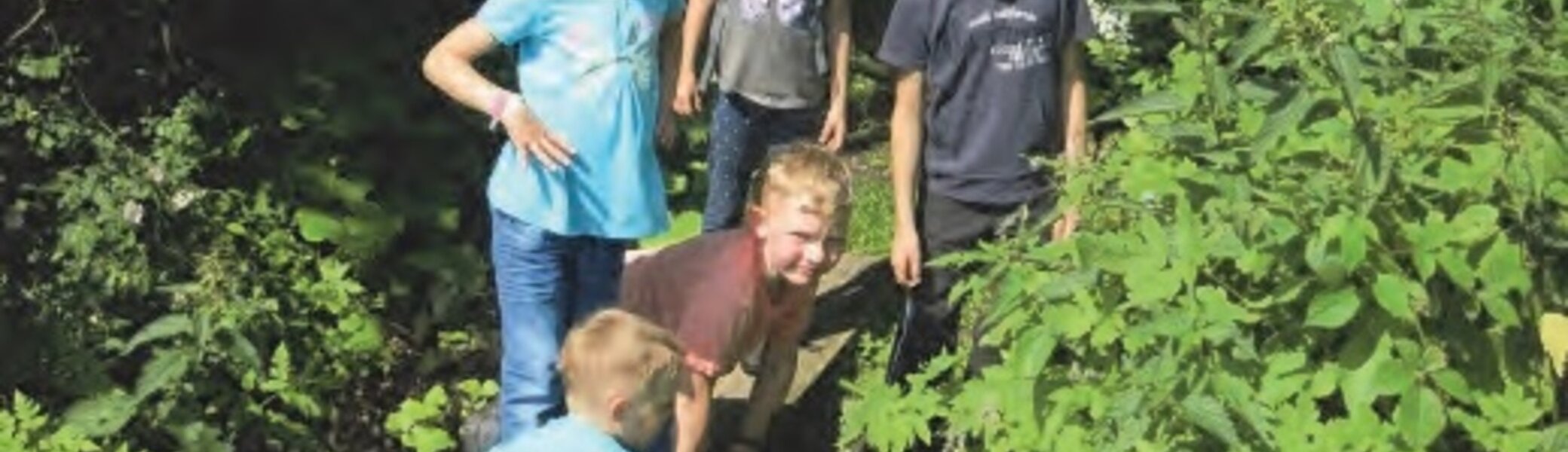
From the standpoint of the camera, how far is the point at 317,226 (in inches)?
311

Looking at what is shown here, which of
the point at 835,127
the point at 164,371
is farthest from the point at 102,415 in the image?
the point at 835,127

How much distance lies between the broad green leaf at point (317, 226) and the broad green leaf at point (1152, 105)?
135 inches

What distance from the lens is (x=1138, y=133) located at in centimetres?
505

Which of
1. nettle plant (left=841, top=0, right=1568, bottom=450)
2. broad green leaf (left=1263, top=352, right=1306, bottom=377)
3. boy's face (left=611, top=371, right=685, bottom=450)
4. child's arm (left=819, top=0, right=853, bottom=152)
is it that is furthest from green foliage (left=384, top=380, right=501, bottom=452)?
broad green leaf (left=1263, top=352, right=1306, bottom=377)

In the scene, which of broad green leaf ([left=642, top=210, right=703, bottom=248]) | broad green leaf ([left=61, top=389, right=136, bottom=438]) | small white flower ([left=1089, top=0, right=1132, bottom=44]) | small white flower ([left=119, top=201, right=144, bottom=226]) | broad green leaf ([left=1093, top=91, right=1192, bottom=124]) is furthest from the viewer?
small white flower ([left=1089, top=0, right=1132, bottom=44])

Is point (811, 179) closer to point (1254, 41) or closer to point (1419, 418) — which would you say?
point (1254, 41)

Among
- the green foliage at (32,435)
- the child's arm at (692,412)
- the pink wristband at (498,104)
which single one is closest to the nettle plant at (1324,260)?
the child's arm at (692,412)

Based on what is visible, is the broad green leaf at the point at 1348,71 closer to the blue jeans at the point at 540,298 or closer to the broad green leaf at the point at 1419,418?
the broad green leaf at the point at 1419,418

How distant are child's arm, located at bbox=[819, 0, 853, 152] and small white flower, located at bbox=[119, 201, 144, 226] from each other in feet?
5.57

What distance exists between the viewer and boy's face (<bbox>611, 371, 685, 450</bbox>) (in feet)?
15.2

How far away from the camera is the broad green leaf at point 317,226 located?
7.87 meters

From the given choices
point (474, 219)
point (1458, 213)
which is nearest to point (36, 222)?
point (474, 219)

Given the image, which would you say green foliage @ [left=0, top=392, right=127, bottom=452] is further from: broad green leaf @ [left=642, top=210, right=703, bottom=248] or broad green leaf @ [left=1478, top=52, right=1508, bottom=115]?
broad green leaf @ [left=1478, top=52, right=1508, bottom=115]

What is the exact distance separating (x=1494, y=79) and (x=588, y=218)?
1882 mm
